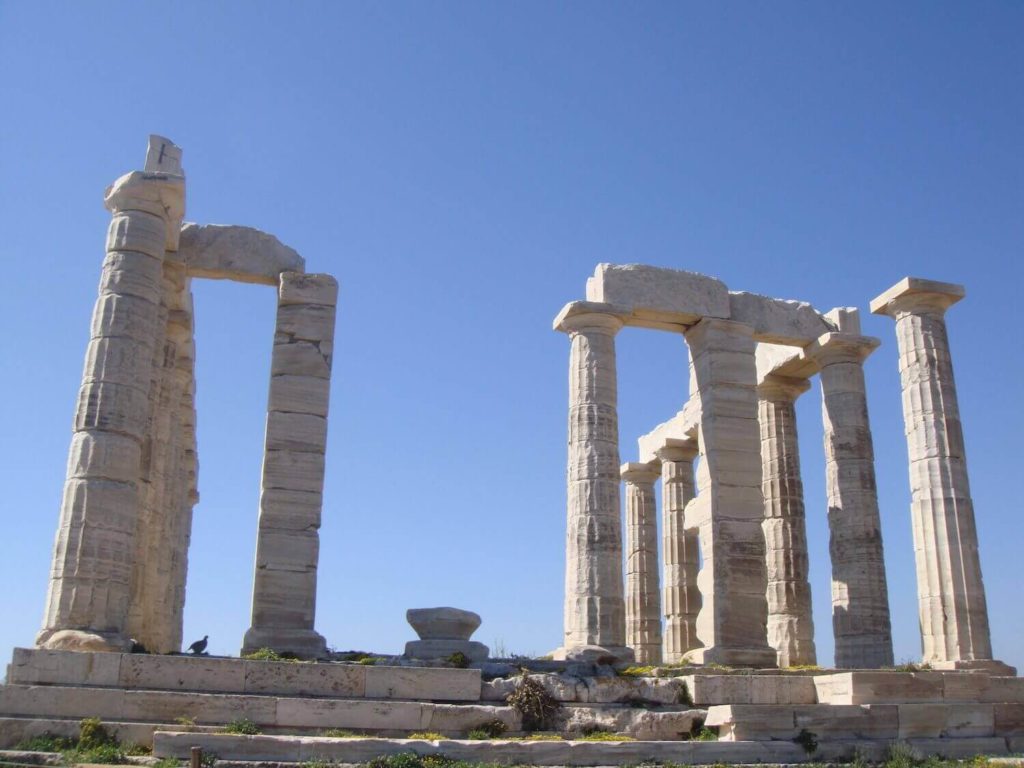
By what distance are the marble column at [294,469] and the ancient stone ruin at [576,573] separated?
0.05 m

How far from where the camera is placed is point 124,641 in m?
20.1

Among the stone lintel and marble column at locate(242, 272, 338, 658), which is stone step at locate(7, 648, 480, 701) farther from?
the stone lintel

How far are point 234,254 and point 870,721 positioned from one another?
16576 mm

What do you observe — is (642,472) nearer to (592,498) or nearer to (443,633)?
(592,498)

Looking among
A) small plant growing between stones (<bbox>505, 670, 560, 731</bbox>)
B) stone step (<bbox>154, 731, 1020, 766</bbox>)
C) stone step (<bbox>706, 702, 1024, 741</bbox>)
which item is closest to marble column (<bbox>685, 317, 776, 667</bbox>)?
stone step (<bbox>706, 702, 1024, 741</bbox>)

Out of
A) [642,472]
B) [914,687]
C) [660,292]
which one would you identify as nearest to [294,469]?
[660,292]

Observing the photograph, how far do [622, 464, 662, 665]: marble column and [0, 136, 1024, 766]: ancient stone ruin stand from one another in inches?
273

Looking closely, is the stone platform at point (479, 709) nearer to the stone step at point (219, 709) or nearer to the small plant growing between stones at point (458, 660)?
the stone step at point (219, 709)

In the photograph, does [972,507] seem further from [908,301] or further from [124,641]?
[124,641]

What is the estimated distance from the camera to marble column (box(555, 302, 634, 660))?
23.6 m

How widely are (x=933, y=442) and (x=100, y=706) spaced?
18.5m

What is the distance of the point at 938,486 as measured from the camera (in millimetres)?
24734

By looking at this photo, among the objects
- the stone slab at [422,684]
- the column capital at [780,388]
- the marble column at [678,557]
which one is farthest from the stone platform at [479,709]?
the marble column at [678,557]

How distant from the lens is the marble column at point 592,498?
23.6m
